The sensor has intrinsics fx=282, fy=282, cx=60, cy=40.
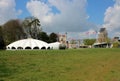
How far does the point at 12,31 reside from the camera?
138875mm

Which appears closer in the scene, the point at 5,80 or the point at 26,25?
the point at 5,80

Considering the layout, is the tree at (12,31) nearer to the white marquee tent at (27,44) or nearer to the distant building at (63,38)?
the white marquee tent at (27,44)

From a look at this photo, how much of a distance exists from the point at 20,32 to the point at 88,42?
227ft

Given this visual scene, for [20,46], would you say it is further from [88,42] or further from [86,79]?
[86,79]

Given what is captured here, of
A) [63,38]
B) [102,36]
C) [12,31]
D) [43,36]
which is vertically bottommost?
[43,36]

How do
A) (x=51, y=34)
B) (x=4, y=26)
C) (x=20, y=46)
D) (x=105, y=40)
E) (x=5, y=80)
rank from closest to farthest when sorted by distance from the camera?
1. (x=5, y=80)
2. (x=20, y=46)
3. (x=4, y=26)
4. (x=51, y=34)
5. (x=105, y=40)

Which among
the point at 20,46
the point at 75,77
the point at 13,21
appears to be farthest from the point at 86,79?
the point at 13,21

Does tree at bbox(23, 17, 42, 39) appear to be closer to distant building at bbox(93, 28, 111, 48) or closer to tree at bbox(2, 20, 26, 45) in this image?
tree at bbox(2, 20, 26, 45)

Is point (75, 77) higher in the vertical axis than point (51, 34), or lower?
lower

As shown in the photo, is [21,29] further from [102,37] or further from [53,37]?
[102,37]

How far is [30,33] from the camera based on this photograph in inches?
5832

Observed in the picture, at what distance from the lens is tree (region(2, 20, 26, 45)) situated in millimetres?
138125

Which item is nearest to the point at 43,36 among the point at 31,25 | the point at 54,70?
the point at 31,25

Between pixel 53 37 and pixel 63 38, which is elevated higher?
pixel 53 37
